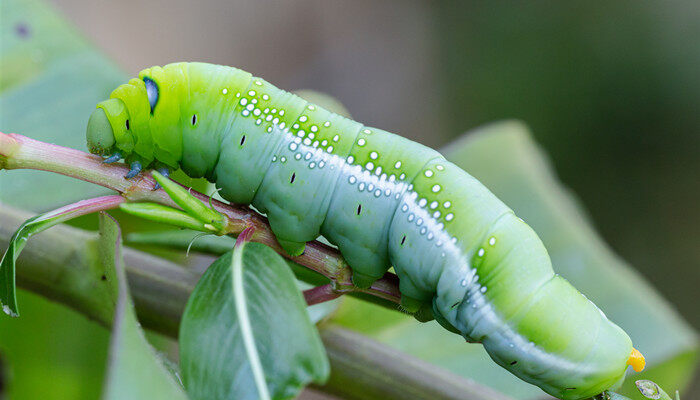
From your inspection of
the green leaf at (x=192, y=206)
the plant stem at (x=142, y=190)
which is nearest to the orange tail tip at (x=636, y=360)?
the plant stem at (x=142, y=190)

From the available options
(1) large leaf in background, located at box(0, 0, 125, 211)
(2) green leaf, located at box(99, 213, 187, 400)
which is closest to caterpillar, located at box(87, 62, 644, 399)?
(2) green leaf, located at box(99, 213, 187, 400)

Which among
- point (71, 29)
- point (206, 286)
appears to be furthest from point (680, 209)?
point (206, 286)

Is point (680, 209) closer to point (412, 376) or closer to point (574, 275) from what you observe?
point (574, 275)

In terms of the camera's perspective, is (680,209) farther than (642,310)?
Yes

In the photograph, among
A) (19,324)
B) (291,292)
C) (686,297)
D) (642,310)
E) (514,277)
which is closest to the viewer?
(291,292)

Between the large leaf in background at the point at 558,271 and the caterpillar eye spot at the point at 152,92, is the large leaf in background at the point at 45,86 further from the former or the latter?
the large leaf in background at the point at 558,271

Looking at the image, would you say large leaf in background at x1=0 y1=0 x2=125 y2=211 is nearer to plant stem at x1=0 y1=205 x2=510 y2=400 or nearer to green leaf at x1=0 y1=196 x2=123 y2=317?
plant stem at x1=0 y1=205 x2=510 y2=400

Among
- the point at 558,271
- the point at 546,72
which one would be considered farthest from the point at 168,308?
the point at 546,72
